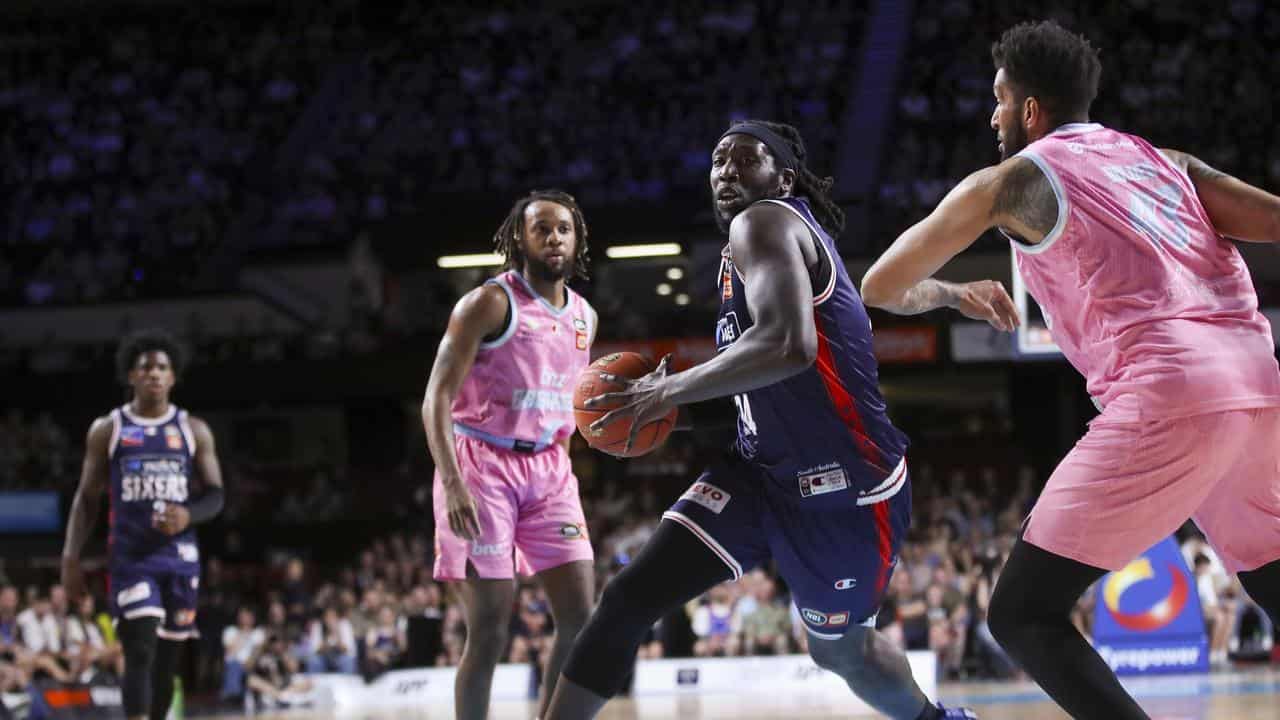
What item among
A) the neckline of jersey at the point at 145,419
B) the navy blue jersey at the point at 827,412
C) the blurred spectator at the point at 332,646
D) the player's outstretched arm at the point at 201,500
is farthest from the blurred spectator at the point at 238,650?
the navy blue jersey at the point at 827,412

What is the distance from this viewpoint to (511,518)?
470cm

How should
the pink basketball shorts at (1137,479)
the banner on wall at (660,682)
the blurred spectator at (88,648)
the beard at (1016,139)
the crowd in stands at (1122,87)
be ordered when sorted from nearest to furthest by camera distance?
1. the pink basketball shorts at (1137,479)
2. the beard at (1016,139)
3. the banner on wall at (660,682)
4. the blurred spectator at (88,648)
5. the crowd in stands at (1122,87)

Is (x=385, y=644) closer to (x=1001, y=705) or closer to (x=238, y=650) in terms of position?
(x=238, y=650)

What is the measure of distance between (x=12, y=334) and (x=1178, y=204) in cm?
1925

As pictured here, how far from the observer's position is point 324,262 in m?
19.3

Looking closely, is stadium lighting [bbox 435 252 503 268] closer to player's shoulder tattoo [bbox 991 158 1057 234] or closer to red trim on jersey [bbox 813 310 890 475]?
red trim on jersey [bbox 813 310 890 475]

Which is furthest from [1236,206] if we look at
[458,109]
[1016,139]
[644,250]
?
[458,109]

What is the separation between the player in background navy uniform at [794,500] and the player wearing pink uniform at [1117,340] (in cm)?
38

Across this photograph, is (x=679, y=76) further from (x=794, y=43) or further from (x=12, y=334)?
(x=12, y=334)

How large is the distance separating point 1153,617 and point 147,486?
22.9 feet

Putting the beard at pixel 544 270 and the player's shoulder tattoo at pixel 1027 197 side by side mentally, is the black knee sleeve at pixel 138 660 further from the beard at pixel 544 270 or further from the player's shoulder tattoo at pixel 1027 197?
the player's shoulder tattoo at pixel 1027 197

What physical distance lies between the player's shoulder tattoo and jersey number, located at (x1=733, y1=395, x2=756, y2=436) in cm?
89

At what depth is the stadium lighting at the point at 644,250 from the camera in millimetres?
16250

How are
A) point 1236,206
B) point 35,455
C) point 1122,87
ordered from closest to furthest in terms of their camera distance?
point 1236,206 → point 35,455 → point 1122,87
